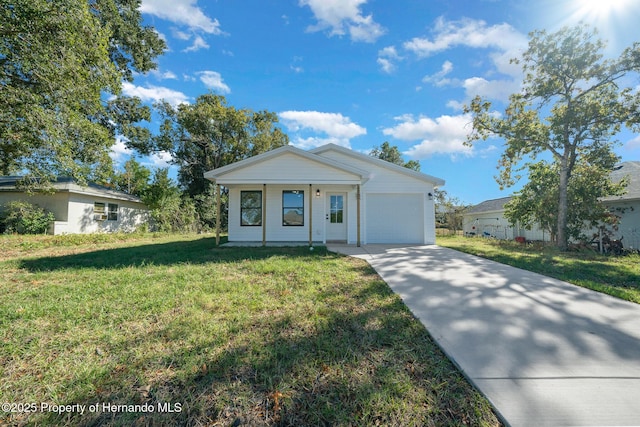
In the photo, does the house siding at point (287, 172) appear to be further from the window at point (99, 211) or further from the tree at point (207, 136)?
the tree at point (207, 136)

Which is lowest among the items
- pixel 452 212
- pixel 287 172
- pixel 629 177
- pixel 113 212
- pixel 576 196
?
pixel 113 212

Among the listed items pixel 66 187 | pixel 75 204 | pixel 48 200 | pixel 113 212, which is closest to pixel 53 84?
pixel 66 187

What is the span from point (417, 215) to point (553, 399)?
391 inches

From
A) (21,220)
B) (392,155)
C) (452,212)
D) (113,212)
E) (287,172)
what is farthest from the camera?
(392,155)

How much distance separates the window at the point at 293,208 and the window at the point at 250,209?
3.49 feet

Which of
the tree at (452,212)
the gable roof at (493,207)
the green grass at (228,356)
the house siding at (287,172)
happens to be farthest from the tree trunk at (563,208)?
the green grass at (228,356)

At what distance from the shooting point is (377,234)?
11391mm

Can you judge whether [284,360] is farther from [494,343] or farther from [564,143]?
[564,143]

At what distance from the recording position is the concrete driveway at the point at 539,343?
1.83 meters

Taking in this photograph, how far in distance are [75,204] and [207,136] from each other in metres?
11.3

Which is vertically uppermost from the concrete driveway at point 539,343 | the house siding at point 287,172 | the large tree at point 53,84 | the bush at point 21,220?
the large tree at point 53,84

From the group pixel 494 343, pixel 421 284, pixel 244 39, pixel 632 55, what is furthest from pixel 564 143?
pixel 244 39

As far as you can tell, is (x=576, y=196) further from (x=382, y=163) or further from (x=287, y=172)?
(x=287, y=172)

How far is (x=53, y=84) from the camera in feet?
25.6
